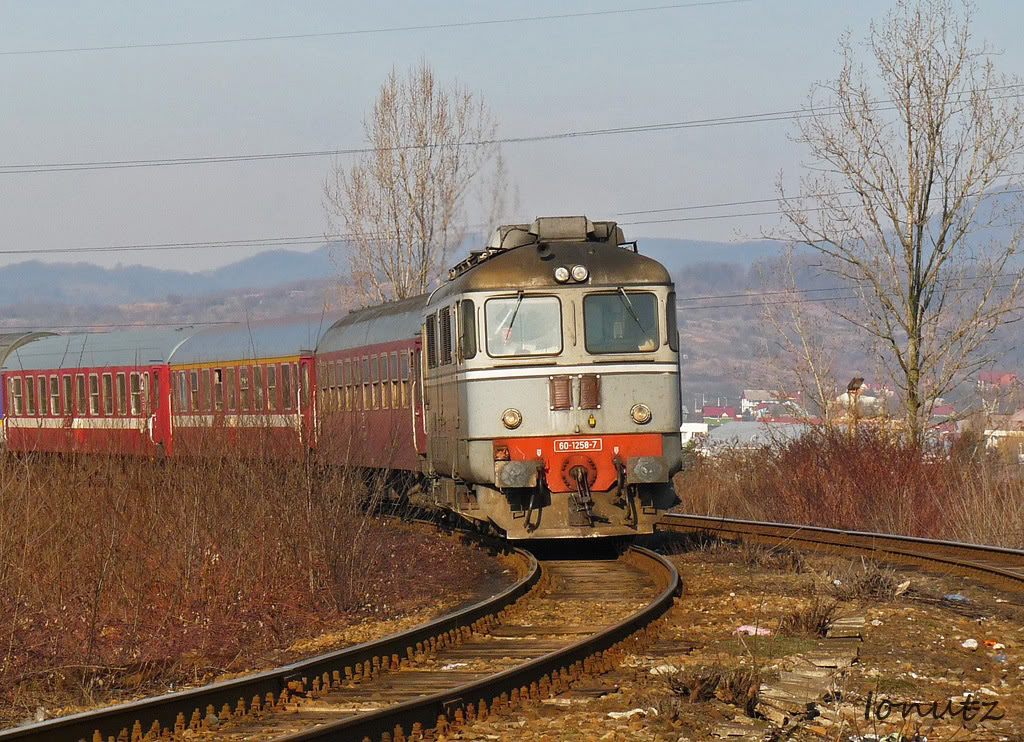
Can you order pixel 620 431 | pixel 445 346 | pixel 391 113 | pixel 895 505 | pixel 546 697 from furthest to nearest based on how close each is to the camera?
pixel 391 113
pixel 895 505
pixel 445 346
pixel 620 431
pixel 546 697

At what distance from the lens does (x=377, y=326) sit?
19453 mm

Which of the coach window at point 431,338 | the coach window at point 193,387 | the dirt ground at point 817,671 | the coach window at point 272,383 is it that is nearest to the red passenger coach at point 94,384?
the coach window at point 193,387

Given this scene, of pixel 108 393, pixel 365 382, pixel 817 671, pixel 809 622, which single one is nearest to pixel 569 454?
pixel 809 622

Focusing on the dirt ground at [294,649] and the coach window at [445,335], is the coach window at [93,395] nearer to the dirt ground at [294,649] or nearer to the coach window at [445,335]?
the dirt ground at [294,649]

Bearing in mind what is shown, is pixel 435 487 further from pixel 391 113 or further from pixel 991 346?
pixel 391 113

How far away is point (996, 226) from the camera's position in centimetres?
2623

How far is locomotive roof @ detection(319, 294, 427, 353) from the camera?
17.8 meters

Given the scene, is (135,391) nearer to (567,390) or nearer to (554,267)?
(554,267)

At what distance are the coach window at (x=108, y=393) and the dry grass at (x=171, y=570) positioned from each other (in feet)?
46.2

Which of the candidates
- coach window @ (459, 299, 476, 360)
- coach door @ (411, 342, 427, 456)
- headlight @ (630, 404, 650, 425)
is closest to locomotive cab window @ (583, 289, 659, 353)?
headlight @ (630, 404, 650, 425)

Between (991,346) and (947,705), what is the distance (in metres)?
20.4

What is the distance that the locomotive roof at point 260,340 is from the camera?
23.2 m

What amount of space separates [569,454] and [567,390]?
64cm

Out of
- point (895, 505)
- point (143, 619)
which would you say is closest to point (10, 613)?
point (143, 619)
